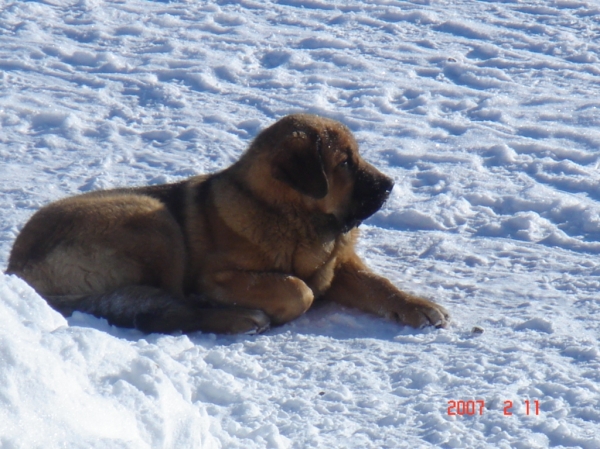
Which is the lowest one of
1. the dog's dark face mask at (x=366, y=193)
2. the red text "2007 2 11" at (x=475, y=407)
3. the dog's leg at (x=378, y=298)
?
the dog's leg at (x=378, y=298)

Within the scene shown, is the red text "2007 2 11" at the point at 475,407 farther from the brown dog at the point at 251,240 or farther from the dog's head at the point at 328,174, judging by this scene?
the dog's head at the point at 328,174

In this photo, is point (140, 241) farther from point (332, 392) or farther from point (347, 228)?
point (332, 392)

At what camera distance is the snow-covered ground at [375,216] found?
11.4 feet

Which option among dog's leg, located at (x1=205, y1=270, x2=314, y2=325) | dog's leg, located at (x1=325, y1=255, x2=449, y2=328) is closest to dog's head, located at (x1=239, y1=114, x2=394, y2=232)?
dog's leg, located at (x1=325, y1=255, x2=449, y2=328)

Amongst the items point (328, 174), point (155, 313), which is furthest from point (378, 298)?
point (155, 313)

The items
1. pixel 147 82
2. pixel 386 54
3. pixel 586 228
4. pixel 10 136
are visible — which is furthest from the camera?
pixel 386 54

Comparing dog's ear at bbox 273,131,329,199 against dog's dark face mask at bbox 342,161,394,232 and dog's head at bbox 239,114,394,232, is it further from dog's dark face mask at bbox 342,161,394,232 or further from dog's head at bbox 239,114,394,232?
dog's dark face mask at bbox 342,161,394,232

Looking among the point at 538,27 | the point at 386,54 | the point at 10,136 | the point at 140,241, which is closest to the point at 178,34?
the point at 386,54

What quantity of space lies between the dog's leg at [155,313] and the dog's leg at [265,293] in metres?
0.14

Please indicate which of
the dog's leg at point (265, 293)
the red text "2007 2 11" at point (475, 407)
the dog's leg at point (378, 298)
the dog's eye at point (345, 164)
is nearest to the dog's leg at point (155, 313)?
the dog's leg at point (265, 293)

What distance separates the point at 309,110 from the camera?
29.1 ft

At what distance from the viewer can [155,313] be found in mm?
4574

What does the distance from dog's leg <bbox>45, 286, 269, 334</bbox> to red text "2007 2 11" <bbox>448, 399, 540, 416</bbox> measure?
134 cm

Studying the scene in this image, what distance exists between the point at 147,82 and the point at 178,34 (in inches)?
68.7
